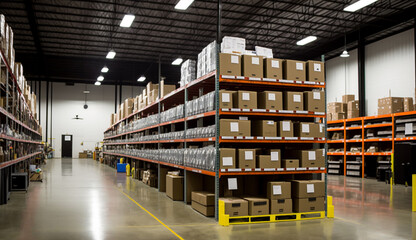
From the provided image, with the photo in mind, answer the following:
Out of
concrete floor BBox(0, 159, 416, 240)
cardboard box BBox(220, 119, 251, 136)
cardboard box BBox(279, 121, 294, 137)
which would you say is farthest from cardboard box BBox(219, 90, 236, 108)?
concrete floor BBox(0, 159, 416, 240)

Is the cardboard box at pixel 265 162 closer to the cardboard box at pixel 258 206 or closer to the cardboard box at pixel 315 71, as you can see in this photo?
the cardboard box at pixel 258 206

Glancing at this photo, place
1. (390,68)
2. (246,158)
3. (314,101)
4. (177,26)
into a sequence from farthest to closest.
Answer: (177,26)
(390,68)
(314,101)
(246,158)

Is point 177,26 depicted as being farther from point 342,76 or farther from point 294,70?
point 294,70

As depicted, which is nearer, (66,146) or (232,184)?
(232,184)

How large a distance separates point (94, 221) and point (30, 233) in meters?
1.03

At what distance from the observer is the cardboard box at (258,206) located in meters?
5.74

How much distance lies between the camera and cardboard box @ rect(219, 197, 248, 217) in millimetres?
5602

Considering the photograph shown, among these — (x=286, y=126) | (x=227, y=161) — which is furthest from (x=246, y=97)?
(x=227, y=161)

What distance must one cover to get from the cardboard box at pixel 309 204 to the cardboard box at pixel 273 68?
2.07 m

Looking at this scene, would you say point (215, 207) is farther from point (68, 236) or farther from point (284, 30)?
point (284, 30)

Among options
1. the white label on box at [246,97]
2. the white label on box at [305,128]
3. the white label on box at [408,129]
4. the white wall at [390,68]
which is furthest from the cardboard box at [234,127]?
the white wall at [390,68]

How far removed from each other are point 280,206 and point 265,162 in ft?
2.40

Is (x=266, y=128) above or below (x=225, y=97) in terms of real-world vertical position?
below

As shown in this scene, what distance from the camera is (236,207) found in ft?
18.5
